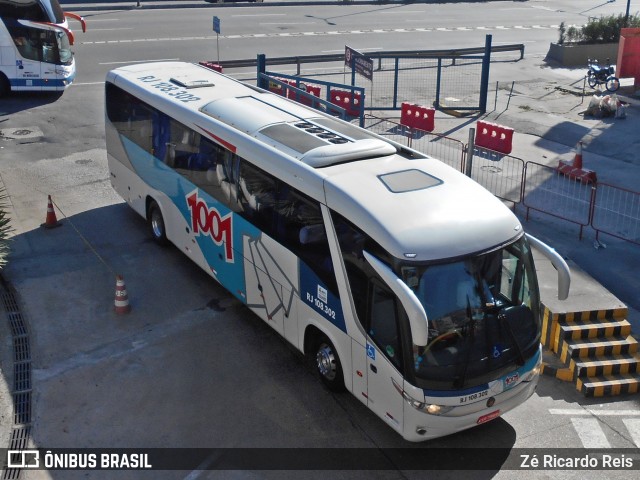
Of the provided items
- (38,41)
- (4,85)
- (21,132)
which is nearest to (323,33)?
(38,41)

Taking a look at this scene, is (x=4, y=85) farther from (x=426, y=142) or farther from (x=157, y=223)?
(x=426, y=142)

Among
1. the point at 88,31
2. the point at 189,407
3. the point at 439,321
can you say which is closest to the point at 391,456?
the point at 439,321

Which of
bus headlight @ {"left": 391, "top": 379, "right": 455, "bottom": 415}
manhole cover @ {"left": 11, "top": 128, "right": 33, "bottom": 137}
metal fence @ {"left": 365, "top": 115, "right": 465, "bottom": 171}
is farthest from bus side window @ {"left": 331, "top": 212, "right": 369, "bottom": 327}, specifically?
manhole cover @ {"left": 11, "top": 128, "right": 33, "bottom": 137}

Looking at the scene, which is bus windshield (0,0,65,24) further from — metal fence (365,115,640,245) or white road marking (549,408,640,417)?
white road marking (549,408,640,417)

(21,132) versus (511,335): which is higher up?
(511,335)

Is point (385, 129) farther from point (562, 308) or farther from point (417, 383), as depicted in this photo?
point (417, 383)

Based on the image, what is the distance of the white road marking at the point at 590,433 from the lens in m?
9.46

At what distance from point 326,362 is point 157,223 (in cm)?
555

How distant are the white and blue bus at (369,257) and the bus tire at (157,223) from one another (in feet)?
4.24

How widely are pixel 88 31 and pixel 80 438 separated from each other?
26633mm

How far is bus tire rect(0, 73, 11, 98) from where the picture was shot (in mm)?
23594

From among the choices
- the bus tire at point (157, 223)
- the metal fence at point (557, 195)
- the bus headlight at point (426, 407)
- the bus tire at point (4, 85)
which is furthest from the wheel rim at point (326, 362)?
the bus tire at point (4, 85)

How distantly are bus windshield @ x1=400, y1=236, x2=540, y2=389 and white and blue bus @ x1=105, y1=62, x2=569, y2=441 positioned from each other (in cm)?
1

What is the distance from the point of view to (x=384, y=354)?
346 inches
